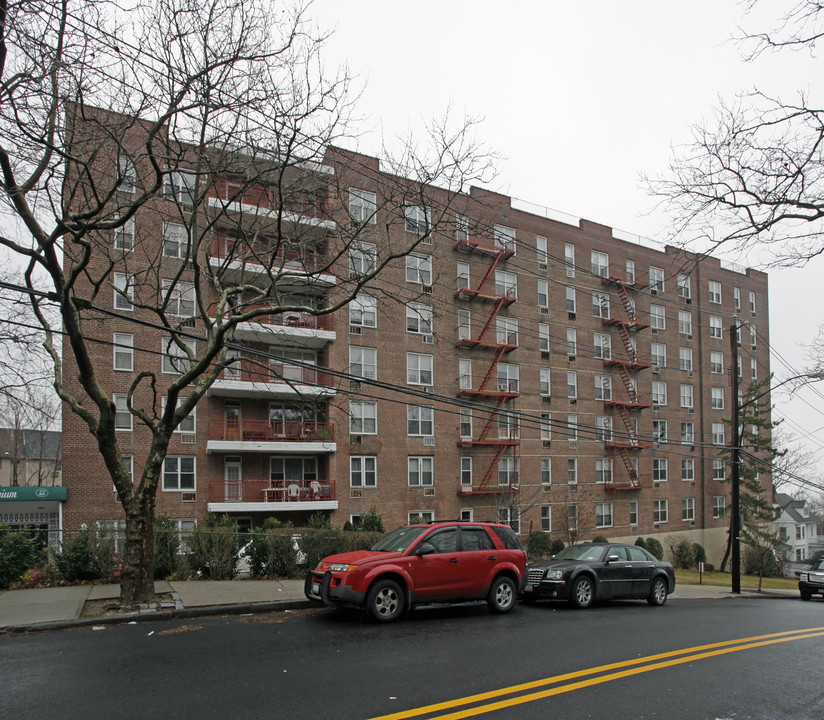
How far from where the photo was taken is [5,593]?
12117 millimetres

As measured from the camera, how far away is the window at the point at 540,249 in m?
37.7

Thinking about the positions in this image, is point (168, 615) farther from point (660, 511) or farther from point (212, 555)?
point (660, 511)

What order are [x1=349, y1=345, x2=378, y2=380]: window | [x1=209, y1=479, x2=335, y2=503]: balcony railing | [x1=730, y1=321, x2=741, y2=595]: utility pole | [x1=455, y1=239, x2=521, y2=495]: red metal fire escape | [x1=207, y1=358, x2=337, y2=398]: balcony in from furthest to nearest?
[x1=455, y1=239, x2=521, y2=495]: red metal fire escape
[x1=349, y1=345, x2=378, y2=380]: window
[x1=209, y1=479, x2=335, y2=503]: balcony railing
[x1=207, y1=358, x2=337, y2=398]: balcony
[x1=730, y1=321, x2=741, y2=595]: utility pole

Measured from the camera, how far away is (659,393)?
142ft

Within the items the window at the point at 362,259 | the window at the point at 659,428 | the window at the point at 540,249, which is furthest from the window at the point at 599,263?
the window at the point at 362,259

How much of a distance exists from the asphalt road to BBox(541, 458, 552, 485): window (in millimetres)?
25481

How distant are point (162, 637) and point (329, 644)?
A: 92.7 inches

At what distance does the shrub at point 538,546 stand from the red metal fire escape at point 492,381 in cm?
252

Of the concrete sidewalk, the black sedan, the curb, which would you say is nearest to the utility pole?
the black sedan

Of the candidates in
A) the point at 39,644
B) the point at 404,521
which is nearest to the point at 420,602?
the point at 39,644

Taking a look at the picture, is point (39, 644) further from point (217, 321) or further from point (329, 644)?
point (217, 321)

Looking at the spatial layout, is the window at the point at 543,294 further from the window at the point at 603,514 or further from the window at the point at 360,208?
the window at the point at 603,514

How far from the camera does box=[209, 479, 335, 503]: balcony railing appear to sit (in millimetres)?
27312

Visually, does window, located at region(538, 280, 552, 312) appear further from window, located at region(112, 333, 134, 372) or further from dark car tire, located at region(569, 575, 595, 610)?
dark car tire, located at region(569, 575, 595, 610)
